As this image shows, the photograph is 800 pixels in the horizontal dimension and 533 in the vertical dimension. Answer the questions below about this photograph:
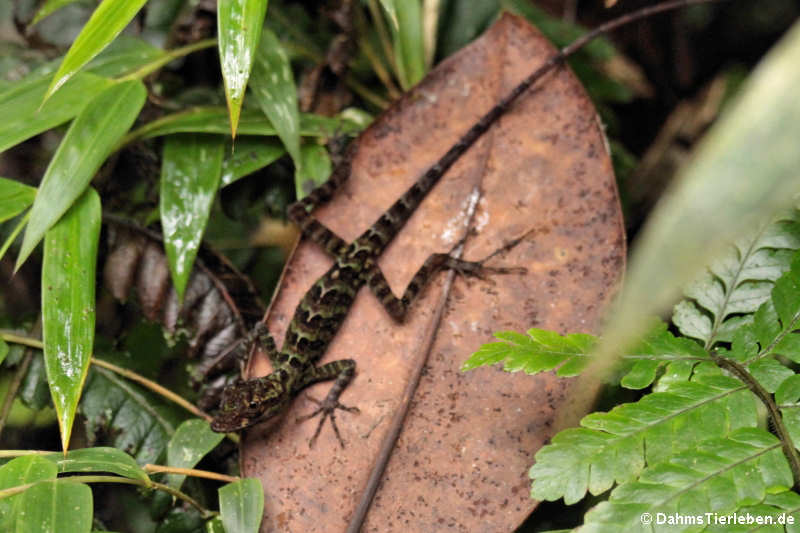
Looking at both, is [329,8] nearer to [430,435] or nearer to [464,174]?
[464,174]

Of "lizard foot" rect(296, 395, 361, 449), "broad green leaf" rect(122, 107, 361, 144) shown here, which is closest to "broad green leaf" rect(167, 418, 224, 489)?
"lizard foot" rect(296, 395, 361, 449)

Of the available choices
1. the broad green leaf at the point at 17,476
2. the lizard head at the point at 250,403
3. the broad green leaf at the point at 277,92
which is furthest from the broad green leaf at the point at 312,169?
the broad green leaf at the point at 17,476

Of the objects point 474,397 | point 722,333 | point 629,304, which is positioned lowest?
point 474,397

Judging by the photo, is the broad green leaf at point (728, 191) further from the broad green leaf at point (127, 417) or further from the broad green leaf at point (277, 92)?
the broad green leaf at point (127, 417)

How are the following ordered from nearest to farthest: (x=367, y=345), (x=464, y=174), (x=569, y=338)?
(x=569, y=338)
(x=367, y=345)
(x=464, y=174)

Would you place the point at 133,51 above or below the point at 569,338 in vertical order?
above

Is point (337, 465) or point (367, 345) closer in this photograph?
point (337, 465)

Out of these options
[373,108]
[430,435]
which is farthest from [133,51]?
[430,435]

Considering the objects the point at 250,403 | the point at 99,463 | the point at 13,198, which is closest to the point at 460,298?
the point at 250,403
